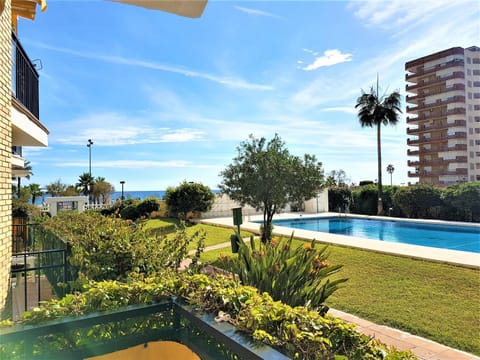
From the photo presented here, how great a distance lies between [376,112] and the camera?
83.8ft

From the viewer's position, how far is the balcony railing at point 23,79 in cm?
571

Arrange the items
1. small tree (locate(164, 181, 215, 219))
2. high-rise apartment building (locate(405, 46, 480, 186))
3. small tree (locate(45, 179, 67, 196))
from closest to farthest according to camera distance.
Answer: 1. small tree (locate(164, 181, 215, 219))
2. small tree (locate(45, 179, 67, 196))
3. high-rise apartment building (locate(405, 46, 480, 186))

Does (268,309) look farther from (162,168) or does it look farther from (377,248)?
(162,168)

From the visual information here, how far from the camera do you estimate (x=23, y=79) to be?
256 inches

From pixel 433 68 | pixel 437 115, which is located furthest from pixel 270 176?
pixel 433 68

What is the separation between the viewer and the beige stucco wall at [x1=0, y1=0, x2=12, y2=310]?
4.54 metres

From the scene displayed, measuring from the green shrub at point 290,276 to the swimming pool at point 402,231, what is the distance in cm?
1308

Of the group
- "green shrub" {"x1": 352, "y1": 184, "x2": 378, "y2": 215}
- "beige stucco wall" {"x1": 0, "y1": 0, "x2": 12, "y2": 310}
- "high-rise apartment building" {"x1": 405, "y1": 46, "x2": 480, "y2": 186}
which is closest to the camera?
"beige stucco wall" {"x1": 0, "y1": 0, "x2": 12, "y2": 310}

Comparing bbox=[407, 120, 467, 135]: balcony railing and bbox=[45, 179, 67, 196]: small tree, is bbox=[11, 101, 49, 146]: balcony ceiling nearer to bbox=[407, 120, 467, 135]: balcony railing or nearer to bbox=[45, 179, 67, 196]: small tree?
bbox=[45, 179, 67, 196]: small tree

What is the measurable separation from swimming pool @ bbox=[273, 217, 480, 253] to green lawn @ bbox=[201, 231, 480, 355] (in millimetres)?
6855

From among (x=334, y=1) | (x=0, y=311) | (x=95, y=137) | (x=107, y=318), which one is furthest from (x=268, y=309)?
(x=95, y=137)

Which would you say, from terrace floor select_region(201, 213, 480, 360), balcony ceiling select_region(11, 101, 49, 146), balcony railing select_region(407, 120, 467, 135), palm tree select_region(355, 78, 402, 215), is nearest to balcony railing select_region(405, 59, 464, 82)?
balcony railing select_region(407, 120, 467, 135)

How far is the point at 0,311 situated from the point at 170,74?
30.2 ft

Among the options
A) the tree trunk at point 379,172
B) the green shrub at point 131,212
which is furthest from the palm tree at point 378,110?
the green shrub at point 131,212
